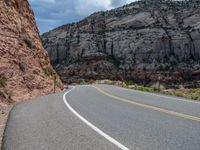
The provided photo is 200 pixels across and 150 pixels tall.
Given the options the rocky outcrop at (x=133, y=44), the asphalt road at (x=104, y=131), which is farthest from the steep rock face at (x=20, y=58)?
the rocky outcrop at (x=133, y=44)

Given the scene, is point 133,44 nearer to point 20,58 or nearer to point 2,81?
point 20,58

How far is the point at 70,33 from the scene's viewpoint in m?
127

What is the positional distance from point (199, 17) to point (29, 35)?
87.6 meters

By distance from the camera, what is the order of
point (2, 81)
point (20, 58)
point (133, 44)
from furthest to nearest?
1. point (133, 44)
2. point (20, 58)
3. point (2, 81)

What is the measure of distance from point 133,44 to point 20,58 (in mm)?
86140

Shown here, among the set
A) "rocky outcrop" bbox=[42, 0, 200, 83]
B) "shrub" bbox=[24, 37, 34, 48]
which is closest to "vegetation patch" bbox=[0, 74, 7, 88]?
"shrub" bbox=[24, 37, 34, 48]

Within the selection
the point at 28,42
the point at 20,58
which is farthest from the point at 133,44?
the point at 20,58

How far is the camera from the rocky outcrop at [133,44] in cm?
10250

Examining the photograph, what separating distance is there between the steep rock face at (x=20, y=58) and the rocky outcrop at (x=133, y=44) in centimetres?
6033

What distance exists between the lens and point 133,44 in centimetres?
11294

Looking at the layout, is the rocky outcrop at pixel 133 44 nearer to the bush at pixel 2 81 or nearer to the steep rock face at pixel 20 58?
the steep rock face at pixel 20 58

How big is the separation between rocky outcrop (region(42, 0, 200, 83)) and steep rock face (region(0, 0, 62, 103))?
60.3 m

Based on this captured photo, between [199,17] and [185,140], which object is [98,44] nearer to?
[199,17]

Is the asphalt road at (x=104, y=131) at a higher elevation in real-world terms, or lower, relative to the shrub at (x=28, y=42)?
lower
